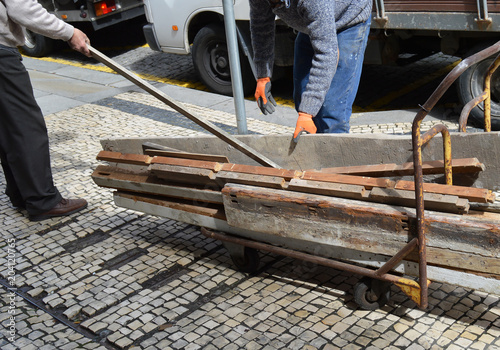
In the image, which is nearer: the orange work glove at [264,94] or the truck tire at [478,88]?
the orange work glove at [264,94]

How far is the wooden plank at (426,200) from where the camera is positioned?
9.12ft

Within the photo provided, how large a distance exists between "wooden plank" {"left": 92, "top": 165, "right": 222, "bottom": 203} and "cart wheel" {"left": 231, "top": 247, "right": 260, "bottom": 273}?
0.38 m

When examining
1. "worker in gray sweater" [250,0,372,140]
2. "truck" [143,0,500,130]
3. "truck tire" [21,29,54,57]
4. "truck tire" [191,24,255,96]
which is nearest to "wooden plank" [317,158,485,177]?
"worker in gray sweater" [250,0,372,140]

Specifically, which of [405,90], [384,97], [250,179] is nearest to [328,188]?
[250,179]

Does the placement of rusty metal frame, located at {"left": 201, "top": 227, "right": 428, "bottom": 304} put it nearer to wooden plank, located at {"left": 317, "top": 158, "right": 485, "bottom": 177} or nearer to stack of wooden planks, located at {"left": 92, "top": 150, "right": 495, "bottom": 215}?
stack of wooden planks, located at {"left": 92, "top": 150, "right": 495, "bottom": 215}

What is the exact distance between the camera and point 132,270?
4035mm

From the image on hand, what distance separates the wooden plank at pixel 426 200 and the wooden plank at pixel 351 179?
0.04 meters

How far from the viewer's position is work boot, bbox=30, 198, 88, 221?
489 cm

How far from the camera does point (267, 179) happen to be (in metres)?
3.33

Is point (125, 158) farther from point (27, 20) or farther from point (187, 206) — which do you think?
point (27, 20)

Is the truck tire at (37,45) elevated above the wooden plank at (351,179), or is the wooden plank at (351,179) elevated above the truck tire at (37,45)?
the truck tire at (37,45)

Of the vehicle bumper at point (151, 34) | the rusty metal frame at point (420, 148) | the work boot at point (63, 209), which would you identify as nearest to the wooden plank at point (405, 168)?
the rusty metal frame at point (420, 148)

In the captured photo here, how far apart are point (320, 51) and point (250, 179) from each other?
877 mm

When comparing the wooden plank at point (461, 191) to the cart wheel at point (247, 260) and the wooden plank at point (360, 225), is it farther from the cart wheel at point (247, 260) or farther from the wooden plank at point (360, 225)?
the cart wheel at point (247, 260)
